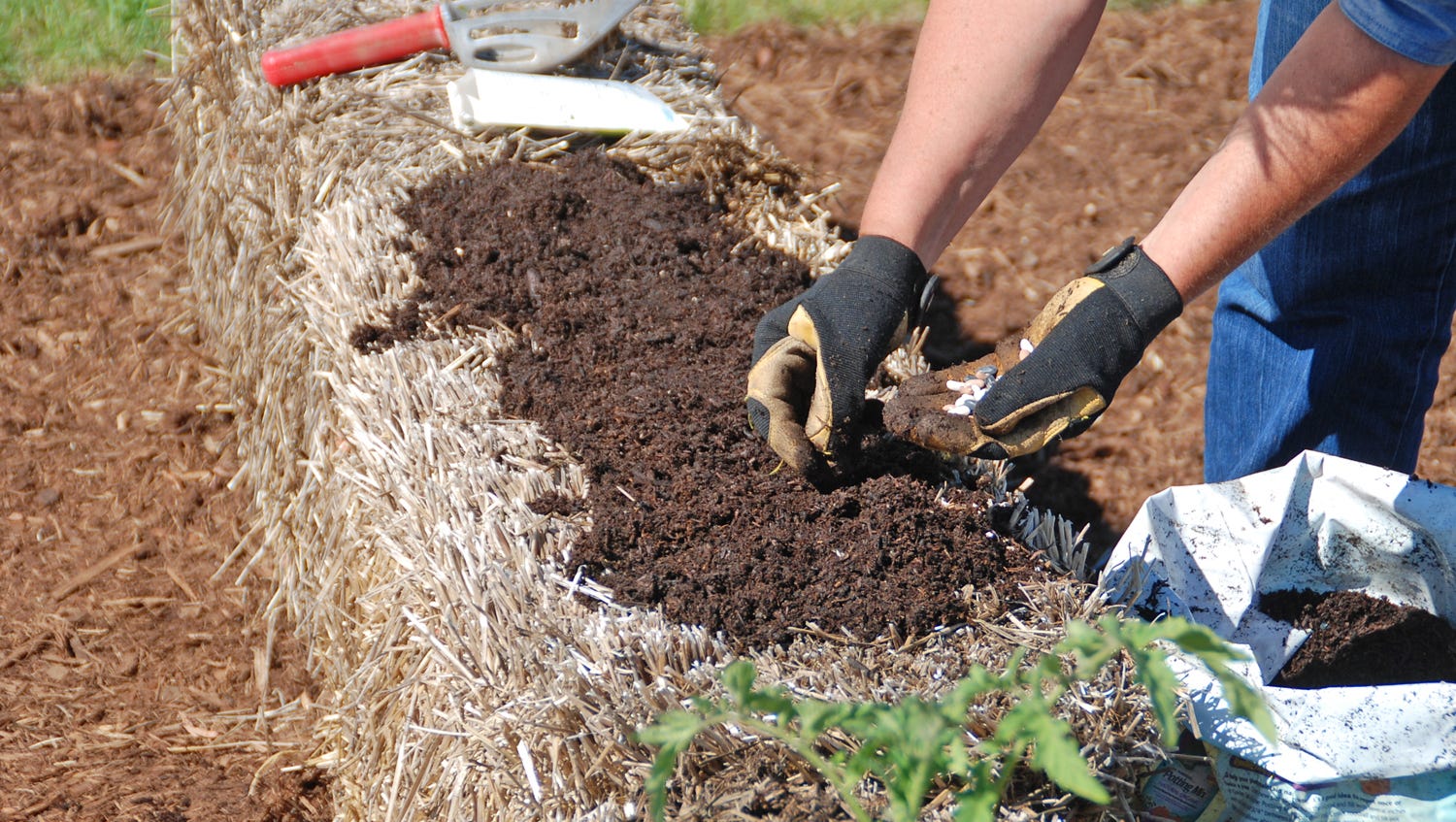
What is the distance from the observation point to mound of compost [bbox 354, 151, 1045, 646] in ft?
5.51

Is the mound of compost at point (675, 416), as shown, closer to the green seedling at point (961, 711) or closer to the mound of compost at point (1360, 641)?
the green seedling at point (961, 711)

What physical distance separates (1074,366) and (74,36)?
162 inches

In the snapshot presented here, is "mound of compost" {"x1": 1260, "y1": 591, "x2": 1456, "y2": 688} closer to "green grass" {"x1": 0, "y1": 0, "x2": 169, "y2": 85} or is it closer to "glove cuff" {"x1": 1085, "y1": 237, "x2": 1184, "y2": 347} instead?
"glove cuff" {"x1": 1085, "y1": 237, "x2": 1184, "y2": 347}

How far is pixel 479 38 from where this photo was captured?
299cm

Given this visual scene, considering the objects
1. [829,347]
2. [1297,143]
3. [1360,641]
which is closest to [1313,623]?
[1360,641]

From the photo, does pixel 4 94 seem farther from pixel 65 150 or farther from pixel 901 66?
pixel 901 66

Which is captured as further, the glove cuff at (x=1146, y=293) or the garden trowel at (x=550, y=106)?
the garden trowel at (x=550, y=106)

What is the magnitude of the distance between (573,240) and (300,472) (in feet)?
2.77

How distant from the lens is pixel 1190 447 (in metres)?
3.04

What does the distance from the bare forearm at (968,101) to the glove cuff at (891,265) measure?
4 centimetres

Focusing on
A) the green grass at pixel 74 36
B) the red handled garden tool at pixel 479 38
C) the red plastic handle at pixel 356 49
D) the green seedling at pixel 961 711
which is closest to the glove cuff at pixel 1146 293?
the green seedling at pixel 961 711

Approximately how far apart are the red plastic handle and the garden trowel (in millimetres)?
220

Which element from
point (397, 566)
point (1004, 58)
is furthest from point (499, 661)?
point (1004, 58)

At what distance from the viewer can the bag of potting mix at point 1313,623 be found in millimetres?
1582
